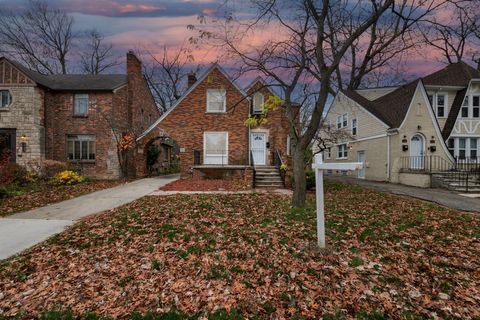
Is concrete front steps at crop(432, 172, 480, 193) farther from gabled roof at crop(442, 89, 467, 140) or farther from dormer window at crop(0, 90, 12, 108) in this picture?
dormer window at crop(0, 90, 12, 108)

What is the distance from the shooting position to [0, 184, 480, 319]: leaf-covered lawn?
3213mm

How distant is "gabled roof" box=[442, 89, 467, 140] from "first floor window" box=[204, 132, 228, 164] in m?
15.2

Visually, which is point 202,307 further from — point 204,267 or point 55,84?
point 55,84

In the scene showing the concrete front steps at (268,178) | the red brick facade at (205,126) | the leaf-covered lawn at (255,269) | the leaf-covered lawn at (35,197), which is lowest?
the leaf-covered lawn at (255,269)

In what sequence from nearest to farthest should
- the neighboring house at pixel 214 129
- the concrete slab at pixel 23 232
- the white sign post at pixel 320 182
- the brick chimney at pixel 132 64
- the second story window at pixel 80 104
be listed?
1. the white sign post at pixel 320 182
2. the concrete slab at pixel 23 232
3. the neighboring house at pixel 214 129
4. the second story window at pixel 80 104
5. the brick chimney at pixel 132 64

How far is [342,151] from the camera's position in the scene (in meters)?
24.1

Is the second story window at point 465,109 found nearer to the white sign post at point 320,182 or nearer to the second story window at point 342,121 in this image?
the second story window at point 342,121

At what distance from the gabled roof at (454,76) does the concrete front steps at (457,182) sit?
736cm

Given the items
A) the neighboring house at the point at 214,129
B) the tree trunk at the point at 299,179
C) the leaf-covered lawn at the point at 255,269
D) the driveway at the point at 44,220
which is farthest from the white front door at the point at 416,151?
the driveway at the point at 44,220

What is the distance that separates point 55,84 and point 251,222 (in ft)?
63.3

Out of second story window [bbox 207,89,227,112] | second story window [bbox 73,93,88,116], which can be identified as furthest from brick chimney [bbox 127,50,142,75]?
second story window [bbox 207,89,227,112]

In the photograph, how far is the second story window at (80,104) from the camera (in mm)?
17844

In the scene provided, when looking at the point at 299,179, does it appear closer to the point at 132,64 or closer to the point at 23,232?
the point at 23,232

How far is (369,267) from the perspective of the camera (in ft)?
13.3
